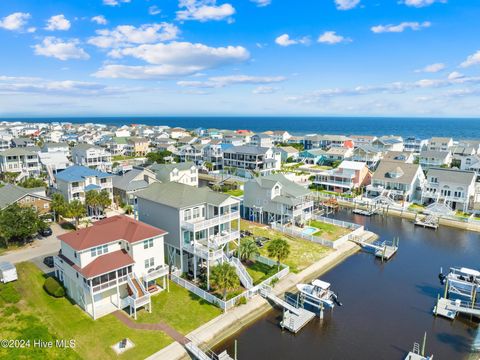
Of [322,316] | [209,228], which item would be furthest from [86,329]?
[322,316]

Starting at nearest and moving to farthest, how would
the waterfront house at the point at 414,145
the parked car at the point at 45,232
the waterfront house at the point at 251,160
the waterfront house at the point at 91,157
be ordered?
the parked car at the point at 45,232
the waterfront house at the point at 91,157
the waterfront house at the point at 251,160
the waterfront house at the point at 414,145

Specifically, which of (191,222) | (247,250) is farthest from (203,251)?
(247,250)

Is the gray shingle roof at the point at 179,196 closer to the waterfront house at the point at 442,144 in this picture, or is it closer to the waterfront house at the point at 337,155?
the waterfront house at the point at 337,155

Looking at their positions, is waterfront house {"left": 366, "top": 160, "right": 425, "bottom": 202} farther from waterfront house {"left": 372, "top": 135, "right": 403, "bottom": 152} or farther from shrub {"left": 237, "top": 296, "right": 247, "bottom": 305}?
waterfront house {"left": 372, "top": 135, "right": 403, "bottom": 152}

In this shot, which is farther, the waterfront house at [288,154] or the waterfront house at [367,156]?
the waterfront house at [288,154]

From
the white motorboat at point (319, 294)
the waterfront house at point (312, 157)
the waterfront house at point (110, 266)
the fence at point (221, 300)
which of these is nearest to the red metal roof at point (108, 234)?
the waterfront house at point (110, 266)

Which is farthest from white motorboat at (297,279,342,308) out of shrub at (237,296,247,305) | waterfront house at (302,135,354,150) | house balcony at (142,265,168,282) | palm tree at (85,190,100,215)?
waterfront house at (302,135,354,150)

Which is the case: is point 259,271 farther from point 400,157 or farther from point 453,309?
point 400,157
